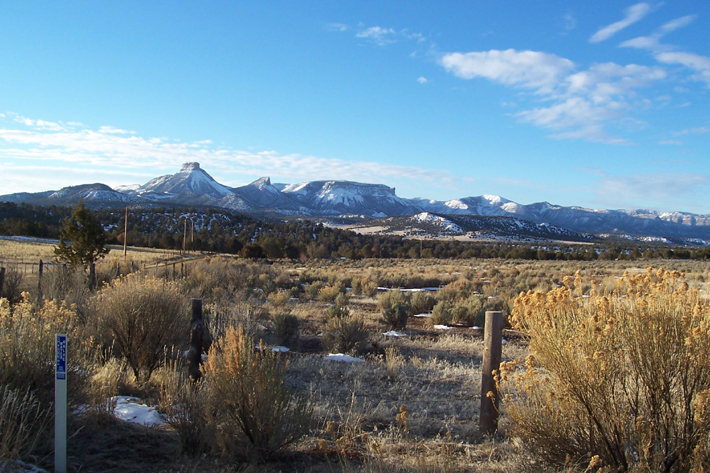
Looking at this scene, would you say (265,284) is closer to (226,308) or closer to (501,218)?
(226,308)

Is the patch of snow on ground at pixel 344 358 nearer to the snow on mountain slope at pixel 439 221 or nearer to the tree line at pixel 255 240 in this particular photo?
the tree line at pixel 255 240

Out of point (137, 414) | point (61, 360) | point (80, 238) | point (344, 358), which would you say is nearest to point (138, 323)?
point (137, 414)

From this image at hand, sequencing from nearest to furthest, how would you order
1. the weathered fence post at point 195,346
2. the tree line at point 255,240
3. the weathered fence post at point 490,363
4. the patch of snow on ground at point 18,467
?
the patch of snow on ground at point 18,467 < the weathered fence post at point 490,363 < the weathered fence post at point 195,346 < the tree line at point 255,240

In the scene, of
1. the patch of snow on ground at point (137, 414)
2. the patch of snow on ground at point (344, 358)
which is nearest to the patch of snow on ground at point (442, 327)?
the patch of snow on ground at point (344, 358)

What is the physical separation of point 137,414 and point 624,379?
5343mm

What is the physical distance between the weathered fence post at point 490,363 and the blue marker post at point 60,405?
4.20 m

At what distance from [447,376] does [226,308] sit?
735cm

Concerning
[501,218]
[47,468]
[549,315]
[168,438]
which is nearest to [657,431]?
[549,315]

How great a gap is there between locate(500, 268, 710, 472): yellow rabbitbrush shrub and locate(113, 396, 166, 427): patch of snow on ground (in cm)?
413

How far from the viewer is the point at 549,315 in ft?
14.0

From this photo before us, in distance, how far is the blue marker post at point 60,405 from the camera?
153 inches

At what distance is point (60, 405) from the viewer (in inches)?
152

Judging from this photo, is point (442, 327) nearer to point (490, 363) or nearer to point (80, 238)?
point (490, 363)

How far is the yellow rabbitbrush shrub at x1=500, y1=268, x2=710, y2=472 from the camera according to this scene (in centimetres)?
357
